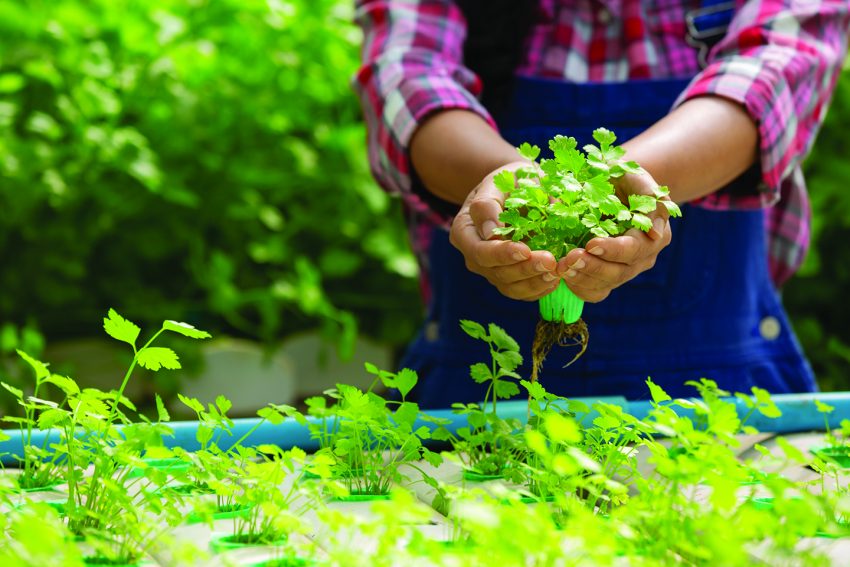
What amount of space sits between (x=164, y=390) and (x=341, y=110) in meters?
0.81

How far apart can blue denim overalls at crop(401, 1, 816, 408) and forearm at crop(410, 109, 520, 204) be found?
12 centimetres

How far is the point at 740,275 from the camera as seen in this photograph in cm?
142

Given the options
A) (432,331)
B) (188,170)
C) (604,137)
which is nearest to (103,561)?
(604,137)

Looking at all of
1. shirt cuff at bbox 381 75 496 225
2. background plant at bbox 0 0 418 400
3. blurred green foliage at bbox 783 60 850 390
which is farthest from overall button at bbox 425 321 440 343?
blurred green foliage at bbox 783 60 850 390

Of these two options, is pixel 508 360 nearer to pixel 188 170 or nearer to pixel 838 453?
pixel 838 453

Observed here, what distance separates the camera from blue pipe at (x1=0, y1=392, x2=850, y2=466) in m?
1.09

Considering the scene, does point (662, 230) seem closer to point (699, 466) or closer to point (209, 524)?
point (699, 466)

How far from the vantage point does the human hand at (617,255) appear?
896 millimetres

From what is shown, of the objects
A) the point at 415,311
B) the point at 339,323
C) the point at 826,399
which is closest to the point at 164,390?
the point at 339,323

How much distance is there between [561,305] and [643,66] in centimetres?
54

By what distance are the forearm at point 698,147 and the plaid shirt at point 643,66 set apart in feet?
0.06

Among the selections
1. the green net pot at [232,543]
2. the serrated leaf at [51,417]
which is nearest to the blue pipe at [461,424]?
the serrated leaf at [51,417]

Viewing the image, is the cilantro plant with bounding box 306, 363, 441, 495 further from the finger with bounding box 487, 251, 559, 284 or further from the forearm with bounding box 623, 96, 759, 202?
the forearm with bounding box 623, 96, 759, 202

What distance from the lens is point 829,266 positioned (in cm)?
290
